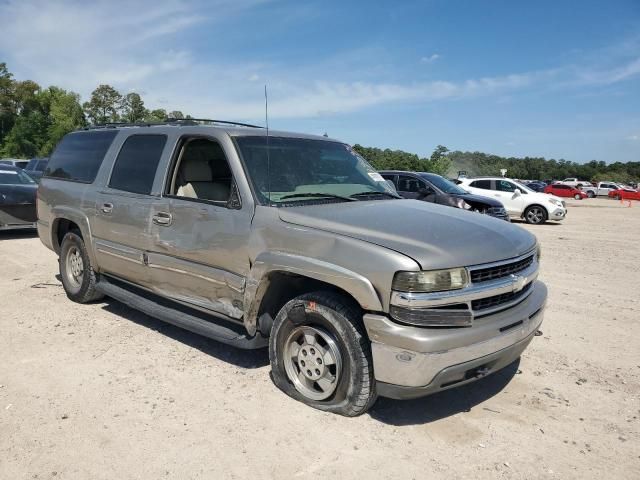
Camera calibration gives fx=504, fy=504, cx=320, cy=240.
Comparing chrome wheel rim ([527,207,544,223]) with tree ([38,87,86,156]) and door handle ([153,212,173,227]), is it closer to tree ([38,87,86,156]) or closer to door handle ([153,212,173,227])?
door handle ([153,212,173,227])

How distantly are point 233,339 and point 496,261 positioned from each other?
6.58ft

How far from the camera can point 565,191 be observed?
45969 millimetres

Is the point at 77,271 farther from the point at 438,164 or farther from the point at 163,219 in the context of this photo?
the point at 438,164

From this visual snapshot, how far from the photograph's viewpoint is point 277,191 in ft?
12.9

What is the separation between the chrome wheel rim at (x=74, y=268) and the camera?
5.91 metres

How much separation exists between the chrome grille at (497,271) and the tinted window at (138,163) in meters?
3.02

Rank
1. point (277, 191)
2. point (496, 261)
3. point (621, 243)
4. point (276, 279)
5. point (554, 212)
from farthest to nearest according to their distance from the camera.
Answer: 1. point (554, 212)
2. point (621, 243)
3. point (277, 191)
4. point (276, 279)
5. point (496, 261)

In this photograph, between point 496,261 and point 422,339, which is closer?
point 422,339

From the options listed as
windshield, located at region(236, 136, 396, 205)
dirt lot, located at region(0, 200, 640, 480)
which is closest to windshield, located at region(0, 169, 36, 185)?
dirt lot, located at region(0, 200, 640, 480)

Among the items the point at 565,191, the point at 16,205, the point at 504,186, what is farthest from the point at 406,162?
the point at 16,205

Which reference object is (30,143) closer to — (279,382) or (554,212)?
(554,212)

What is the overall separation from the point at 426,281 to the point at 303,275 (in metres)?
0.84

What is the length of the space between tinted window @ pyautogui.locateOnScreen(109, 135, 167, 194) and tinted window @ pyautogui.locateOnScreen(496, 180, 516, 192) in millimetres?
16628

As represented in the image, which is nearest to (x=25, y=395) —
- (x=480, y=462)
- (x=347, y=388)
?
(x=347, y=388)
